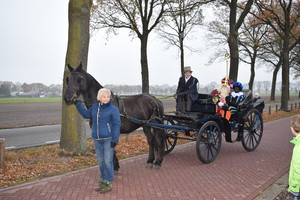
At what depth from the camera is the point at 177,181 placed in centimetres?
542

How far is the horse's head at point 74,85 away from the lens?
4711 mm

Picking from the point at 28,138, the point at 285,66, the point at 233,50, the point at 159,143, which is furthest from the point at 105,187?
the point at 285,66

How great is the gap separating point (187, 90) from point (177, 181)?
266 centimetres

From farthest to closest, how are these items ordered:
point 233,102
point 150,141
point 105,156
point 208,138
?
1. point 233,102
2. point 208,138
3. point 150,141
4. point 105,156

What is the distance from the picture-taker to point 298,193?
3.23m

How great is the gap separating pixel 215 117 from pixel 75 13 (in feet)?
16.1

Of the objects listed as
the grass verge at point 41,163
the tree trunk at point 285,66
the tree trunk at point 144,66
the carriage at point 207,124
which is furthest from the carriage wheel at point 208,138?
the tree trunk at point 285,66

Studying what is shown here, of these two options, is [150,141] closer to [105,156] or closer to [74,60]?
[105,156]

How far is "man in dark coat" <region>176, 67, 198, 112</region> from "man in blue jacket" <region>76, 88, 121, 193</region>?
9.13ft

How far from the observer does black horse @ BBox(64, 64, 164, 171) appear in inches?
193

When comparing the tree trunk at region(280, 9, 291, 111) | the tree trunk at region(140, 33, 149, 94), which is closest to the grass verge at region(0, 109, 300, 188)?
the tree trunk at region(140, 33, 149, 94)

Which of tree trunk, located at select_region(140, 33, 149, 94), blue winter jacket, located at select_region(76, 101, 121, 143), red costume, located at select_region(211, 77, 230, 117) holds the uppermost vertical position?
tree trunk, located at select_region(140, 33, 149, 94)

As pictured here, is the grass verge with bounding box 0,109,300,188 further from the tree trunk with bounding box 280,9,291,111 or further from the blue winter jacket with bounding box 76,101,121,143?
the tree trunk with bounding box 280,9,291,111

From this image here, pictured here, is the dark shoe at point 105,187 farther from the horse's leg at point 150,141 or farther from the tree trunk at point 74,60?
the tree trunk at point 74,60
